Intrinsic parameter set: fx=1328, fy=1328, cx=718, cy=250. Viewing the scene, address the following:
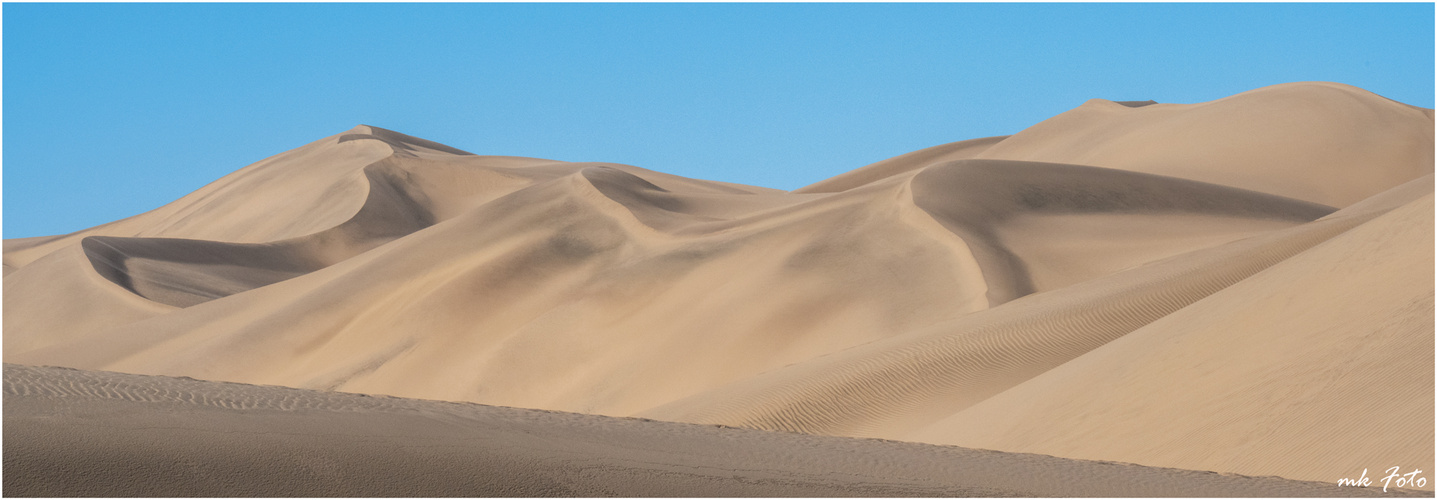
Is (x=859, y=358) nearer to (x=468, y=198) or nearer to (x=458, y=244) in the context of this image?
(x=458, y=244)

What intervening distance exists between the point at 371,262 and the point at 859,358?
22.2 meters

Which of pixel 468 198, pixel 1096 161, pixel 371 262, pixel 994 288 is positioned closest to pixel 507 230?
pixel 371 262

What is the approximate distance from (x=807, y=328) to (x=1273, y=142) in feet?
95.6

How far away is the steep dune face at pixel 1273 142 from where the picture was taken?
144ft

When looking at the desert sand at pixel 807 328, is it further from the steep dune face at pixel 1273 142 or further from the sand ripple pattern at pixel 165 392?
the steep dune face at pixel 1273 142

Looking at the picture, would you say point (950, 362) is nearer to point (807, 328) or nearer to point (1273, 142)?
point (807, 328)

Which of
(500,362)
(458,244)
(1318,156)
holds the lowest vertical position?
(500,362)

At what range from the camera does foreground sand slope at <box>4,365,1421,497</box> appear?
6.23m

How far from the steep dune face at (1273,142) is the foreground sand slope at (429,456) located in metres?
36.4

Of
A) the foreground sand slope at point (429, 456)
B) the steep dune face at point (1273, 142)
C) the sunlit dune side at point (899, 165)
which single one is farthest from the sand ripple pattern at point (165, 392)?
the sunlit dune side at point (899, 165)

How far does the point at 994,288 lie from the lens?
24.7m

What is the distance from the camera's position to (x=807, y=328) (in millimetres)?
25422

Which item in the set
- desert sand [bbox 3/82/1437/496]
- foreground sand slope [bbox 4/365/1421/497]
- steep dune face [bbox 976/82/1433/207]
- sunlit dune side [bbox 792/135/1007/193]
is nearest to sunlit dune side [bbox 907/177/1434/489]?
desert sand [bbox 3/82/1437/496]
